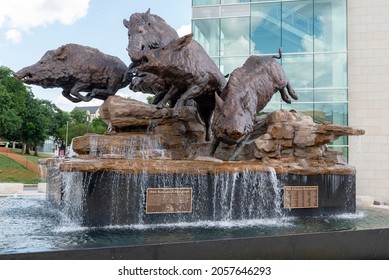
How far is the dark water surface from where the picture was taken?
4.91 m

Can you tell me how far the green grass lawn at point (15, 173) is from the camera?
89.6 feet

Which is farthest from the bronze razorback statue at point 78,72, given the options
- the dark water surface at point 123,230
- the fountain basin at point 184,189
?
the dark water surface at point 123,230

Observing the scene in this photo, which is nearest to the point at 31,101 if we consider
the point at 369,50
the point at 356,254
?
the point at 369,50

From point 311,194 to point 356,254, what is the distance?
232 cm

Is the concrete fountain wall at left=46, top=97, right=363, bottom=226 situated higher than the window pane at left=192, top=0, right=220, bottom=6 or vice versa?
the window pane at left=192, top=0, right=220, bottom=6

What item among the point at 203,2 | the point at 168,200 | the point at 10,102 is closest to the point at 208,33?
the point at 203,2

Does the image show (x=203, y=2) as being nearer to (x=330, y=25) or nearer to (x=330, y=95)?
(x=330, y=25)

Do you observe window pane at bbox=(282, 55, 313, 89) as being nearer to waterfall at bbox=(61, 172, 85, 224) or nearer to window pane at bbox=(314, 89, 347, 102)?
window pane at bbox=(314, 89, 347, 102)

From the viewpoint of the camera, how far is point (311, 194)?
25.7ft

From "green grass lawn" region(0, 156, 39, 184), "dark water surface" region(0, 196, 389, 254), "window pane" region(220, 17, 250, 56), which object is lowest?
"green grass lawn" region(0, 156, 39, 184)

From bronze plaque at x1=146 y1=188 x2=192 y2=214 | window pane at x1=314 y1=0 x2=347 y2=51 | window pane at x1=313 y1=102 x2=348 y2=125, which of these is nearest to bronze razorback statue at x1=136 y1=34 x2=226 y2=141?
bronze plaque at x1=146 y1=188 x2=192 y2=214

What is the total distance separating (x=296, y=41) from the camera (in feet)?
63.7

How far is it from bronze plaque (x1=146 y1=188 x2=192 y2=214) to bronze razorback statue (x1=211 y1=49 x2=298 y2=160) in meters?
1.55
